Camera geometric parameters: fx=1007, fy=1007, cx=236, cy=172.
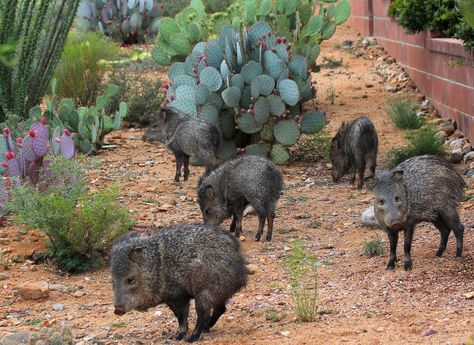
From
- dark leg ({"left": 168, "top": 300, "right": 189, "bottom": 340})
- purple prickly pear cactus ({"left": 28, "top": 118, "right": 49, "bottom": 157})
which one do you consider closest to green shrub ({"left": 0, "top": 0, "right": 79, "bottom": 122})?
purple prickly pear cactus ({"left": 28, "top": 118, "right": 49, "bottom": 157})

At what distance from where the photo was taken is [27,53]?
31.9 ft

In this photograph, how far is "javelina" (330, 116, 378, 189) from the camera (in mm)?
9219

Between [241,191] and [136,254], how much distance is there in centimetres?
251

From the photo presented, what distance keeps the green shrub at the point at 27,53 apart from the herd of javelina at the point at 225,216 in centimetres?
157

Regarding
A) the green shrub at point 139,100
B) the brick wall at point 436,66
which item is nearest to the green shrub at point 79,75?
the green shrub at point 139,100

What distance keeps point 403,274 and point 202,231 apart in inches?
59.1

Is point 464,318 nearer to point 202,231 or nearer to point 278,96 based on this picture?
point 202,231

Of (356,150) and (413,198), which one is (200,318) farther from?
(356,150)

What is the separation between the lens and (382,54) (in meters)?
15.1

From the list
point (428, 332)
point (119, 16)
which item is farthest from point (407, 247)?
point (119, 16)

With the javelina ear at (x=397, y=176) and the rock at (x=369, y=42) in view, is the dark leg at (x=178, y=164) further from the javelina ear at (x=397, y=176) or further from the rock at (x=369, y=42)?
the rock at (x=369, y=42)

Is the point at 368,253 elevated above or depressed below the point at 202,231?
below

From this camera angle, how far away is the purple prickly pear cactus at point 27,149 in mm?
7801

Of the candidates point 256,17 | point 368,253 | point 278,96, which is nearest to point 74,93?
point 256,17
